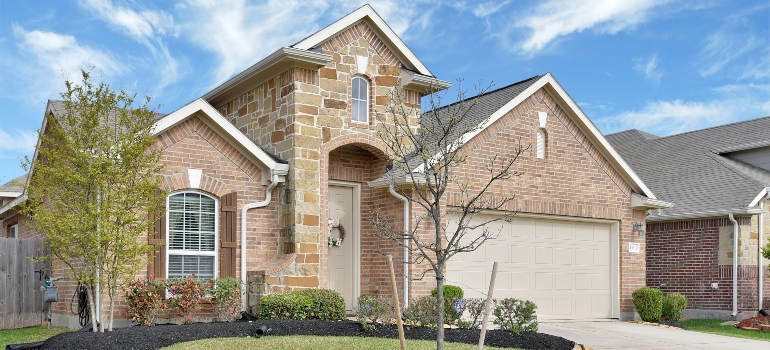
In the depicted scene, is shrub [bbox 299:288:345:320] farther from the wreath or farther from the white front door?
the white front door

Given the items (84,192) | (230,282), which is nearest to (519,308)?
(230,282)

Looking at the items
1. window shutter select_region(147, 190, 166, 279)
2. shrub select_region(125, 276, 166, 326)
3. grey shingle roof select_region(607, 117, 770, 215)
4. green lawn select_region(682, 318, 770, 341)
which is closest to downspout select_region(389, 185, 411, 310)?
window shutter select_region(147, 190, 166, 279)

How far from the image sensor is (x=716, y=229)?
2208 cm

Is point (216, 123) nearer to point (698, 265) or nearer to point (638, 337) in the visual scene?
point (638, 337)

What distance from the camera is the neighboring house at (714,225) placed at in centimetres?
2161

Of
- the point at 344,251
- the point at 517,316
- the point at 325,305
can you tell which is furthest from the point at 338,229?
the point at 517,316

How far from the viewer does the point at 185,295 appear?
14273 millimetres

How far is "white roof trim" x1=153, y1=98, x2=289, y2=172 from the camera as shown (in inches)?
578

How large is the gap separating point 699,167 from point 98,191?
18.9 m

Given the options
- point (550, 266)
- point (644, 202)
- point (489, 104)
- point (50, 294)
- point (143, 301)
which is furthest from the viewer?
point (644, 202)

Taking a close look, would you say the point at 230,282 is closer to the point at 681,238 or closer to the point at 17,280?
the point at 17,280

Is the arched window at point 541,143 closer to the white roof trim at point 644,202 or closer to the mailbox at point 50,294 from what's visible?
the white roof trim at point 644,202

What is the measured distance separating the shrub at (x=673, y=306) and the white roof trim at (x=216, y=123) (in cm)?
1023

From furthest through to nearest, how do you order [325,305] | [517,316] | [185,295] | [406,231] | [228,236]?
[406,231], [228,236], [325,305], [185,295], [517,316]
